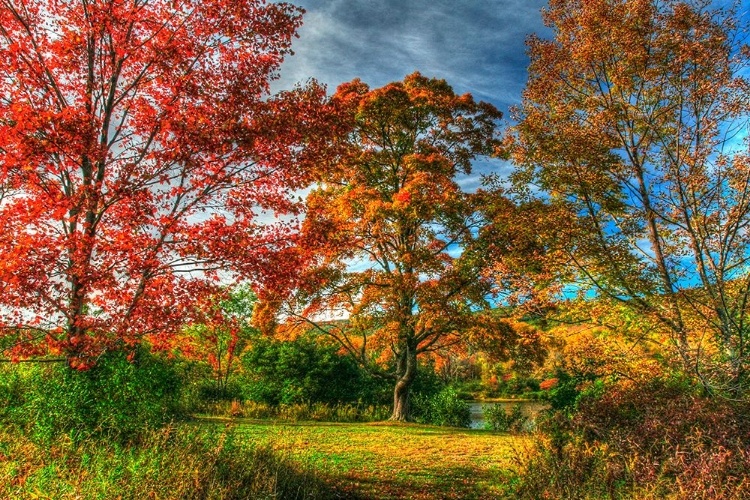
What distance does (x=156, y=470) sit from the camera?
463 cm

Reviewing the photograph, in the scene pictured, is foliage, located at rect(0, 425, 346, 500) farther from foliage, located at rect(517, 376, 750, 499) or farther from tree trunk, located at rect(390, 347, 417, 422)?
tree trunk, located at rect(390, 347, 417, 422)

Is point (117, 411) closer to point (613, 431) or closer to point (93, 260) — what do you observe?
point (93, 260)

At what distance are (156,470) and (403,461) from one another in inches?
204

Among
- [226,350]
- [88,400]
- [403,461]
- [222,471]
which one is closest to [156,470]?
[222,471]

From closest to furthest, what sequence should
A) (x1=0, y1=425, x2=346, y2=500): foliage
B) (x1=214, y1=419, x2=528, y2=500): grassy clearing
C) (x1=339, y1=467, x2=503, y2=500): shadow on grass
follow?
(x1=0, y1=425, x2=346, y2=500): foliage
(x1=339, y1=467, x2=503, y2=500): shadow on grass
(x1=214, y1=419, x2=528, y2=500): grassy clearing

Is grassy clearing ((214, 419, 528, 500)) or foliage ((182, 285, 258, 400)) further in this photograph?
foliage ((182, 285, 258, 400))

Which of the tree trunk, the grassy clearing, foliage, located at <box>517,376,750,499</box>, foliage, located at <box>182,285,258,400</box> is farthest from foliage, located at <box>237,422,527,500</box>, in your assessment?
foliage, located at <box>182,285,258,400</box>

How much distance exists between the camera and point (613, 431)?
594cm

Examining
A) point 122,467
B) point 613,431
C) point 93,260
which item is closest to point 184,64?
point 93,260

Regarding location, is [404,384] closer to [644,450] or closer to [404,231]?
[404,231]

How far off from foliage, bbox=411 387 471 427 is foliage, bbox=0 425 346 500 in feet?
40.9

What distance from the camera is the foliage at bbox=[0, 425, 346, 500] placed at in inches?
168

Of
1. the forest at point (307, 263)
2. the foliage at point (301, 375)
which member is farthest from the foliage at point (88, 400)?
the foliage at point (301, 375)

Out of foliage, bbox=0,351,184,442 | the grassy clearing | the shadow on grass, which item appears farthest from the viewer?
the grassy clearing
